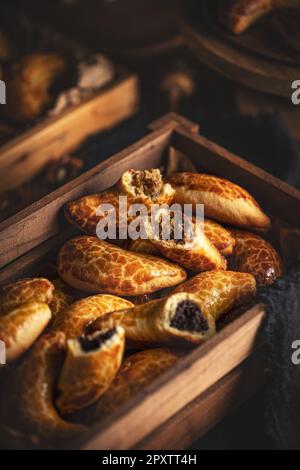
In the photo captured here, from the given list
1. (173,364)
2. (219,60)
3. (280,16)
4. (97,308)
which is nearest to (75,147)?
(219,60)

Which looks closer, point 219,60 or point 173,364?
point 173,364

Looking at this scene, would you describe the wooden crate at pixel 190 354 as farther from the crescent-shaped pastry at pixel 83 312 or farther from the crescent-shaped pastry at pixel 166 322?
the crescent-shaped pastry at pixel 83 312

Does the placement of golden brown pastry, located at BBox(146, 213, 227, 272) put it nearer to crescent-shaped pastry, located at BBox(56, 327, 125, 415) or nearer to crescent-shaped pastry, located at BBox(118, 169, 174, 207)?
crescent-shaped pastry, located at BBox(118, 169, 174, 207)

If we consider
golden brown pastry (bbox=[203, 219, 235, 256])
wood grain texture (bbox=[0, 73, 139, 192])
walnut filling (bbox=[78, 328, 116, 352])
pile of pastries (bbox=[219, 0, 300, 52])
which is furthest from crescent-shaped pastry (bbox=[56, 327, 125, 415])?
pile of pastries (bbox=[219, 0, 300, 52])

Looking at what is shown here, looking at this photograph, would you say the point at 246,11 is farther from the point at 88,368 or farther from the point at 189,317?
the point at 88,368
